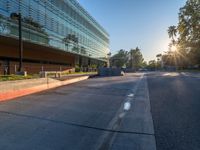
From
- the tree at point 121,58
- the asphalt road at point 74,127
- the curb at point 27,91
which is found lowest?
the asphalt road at point 74,127

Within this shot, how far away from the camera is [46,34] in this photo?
33219 millimetres

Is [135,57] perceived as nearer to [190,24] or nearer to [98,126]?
[190,24]

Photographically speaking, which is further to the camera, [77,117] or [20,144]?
[77,117]

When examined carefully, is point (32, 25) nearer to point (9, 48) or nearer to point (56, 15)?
point (9, 48)

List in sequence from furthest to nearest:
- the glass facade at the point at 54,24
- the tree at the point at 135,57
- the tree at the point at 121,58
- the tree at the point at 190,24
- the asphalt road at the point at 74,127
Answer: the tree at the point at 135,57, the tree at the point at 121,58, the tree at the point at 190,24, the glass facade at the point at 54,24, the asphalt road at the point at 74,127

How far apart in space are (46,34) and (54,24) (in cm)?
470

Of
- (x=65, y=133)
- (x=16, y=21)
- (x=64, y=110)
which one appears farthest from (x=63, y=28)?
(x=65, y=133)

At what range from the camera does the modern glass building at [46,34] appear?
87.3ft

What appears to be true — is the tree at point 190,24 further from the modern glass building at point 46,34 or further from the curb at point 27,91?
the curb at point 27,91

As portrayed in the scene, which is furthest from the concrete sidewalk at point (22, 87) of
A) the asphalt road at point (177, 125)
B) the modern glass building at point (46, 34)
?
the modern glass building at point (46, 34)

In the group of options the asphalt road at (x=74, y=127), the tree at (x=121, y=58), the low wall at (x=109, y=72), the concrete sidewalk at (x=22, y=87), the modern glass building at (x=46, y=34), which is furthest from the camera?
the tree at (x=121, y=58)

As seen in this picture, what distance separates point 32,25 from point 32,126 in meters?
25.8

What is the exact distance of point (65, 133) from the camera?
18.8ft

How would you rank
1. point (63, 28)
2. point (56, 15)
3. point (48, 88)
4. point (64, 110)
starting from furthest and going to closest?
point (63, 28)
point (56, 15)
point (48, 88)
point (64, 110)
